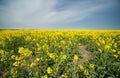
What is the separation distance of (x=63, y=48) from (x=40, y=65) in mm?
3248

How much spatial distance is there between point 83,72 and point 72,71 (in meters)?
0.40

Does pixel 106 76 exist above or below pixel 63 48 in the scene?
below

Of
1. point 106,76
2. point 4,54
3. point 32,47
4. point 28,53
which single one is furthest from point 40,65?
point 32,47

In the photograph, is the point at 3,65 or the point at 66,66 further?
the point at 3,65

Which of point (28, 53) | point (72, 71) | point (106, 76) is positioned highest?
point (28, 53)

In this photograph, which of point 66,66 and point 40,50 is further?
point 40,50

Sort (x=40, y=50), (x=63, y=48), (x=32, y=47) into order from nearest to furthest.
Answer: (x=40, y=50)
(x=63, y=48)
(x=32, y=47)

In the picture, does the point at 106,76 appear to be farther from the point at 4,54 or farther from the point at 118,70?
the point at 4,54

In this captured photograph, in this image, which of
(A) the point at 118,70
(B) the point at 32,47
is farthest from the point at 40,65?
(B) the point at 32,47

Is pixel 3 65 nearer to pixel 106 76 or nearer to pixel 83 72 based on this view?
pixel 83 72

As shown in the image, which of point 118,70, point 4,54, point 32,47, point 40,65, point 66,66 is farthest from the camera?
point 32,47

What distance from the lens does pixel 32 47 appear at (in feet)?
36.4

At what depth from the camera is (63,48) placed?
10094 mm

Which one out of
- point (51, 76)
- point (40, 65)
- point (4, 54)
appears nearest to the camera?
point (51, 76)
